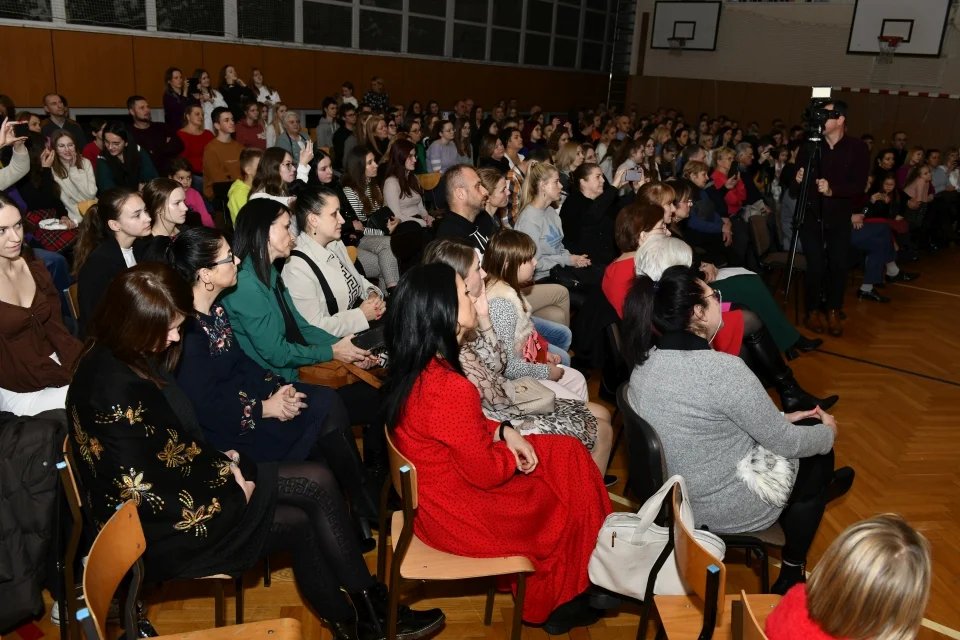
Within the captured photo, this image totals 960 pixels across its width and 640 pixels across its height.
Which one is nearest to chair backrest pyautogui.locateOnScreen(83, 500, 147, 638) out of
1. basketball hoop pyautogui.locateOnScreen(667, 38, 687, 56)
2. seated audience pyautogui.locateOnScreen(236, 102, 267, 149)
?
seated audience pyautogui.locateOnScreen(236, 102, 267, 149)

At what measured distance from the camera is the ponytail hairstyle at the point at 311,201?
3.41 m

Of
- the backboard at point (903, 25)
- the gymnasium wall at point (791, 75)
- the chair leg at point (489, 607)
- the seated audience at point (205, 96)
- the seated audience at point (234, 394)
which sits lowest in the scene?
the chair leg at point (489, 607)

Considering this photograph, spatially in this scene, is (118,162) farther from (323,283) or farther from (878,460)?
(878,460)

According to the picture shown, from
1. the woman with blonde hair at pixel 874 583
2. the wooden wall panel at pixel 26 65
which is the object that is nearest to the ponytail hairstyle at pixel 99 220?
the woman with blonde hair at pixel 874 583

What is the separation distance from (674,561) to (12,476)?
6.46 feet

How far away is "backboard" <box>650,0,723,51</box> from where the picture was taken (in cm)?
1584

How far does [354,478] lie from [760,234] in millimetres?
4410

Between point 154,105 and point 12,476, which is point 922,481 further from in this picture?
point 154,105

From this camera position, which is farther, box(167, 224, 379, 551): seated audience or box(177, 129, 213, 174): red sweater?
box(177, 129, 213, 174): red sweater

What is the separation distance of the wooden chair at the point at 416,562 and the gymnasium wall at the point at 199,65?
29.3 feet

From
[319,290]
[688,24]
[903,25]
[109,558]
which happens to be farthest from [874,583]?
[688,24]

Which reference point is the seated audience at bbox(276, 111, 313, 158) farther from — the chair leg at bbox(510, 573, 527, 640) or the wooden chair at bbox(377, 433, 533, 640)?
the chair leg at bbox(510, 573, 527, 640)

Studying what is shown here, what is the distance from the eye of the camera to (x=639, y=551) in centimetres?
208

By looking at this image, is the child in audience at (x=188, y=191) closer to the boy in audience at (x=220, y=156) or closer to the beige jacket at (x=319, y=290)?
the boy in audience at (x=220, y=156)
